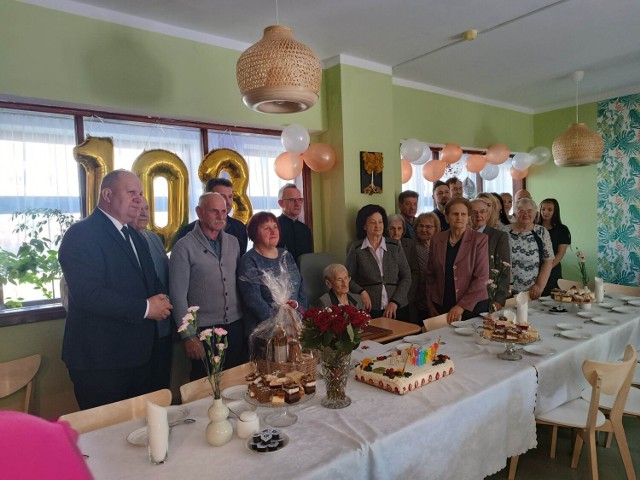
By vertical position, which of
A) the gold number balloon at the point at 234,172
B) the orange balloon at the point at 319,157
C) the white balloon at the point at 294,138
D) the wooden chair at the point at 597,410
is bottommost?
the wooden chair at the point at 597,410

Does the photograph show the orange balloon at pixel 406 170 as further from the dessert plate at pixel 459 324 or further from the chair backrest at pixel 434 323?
the dessert plate at pixel 459 324

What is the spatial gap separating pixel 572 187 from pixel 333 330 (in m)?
6.56

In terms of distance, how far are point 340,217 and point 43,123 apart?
8.79 ft

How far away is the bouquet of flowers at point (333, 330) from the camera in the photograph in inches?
64.4

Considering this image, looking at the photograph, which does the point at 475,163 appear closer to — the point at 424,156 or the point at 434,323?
the point at 424,156

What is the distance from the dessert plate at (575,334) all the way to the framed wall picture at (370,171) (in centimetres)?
241

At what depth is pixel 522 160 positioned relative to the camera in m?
6.46

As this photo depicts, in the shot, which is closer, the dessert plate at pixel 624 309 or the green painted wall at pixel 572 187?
the dessert plate at pixel 624 309

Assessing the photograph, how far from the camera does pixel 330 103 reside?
14.7 ft

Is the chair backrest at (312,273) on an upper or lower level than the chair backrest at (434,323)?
upper

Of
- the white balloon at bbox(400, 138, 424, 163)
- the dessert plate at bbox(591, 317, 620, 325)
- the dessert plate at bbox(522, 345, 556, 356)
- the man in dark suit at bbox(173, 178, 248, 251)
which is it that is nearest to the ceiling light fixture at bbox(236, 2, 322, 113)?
the man in dark suit at bbox(173, 178, 248, 251)

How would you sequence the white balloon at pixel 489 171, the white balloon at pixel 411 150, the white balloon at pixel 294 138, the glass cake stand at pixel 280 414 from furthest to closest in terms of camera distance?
the white balloon at pixel 489 171, the white balloon at pixel 411 150, the white balloon at pixel 294 138, the glass cake stand at pixel 280 414

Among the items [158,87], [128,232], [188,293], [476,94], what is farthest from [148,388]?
[476,94]

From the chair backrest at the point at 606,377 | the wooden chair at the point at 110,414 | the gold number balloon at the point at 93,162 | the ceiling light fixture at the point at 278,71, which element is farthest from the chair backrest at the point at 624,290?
the gold number balloon at the point at 93,162
